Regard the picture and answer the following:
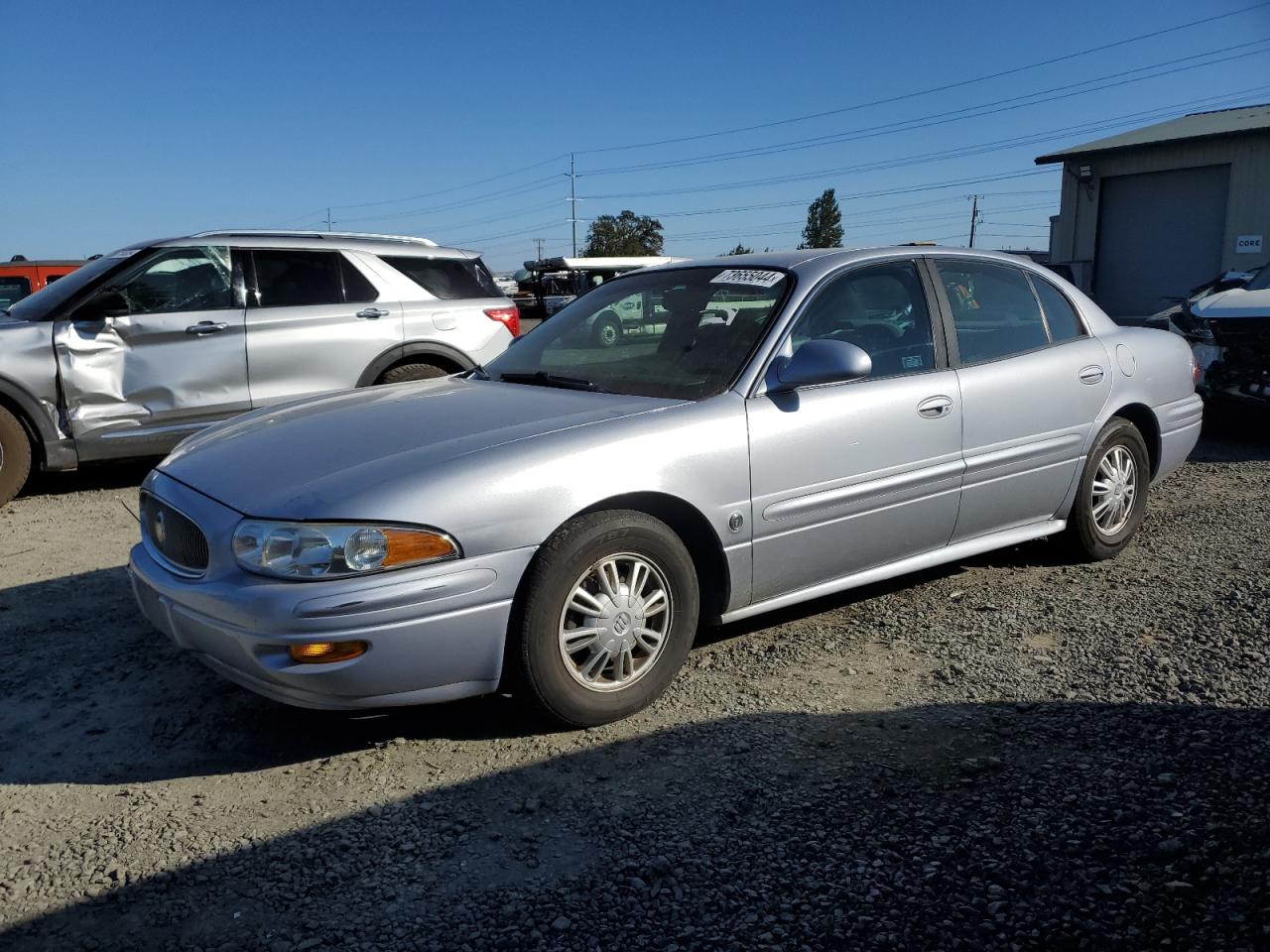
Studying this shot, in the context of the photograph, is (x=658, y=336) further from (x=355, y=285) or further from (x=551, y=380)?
(x=355, y=285)

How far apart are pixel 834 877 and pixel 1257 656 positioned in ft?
7.26

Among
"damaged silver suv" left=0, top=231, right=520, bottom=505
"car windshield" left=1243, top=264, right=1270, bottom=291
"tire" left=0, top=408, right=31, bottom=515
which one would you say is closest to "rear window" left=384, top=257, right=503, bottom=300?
"damaged silver suv" left=0, top=231, right=520, bottom=505

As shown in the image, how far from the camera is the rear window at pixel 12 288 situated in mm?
14406

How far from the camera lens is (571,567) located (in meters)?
3.18

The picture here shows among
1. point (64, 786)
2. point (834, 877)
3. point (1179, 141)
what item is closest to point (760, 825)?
point (834, 877)

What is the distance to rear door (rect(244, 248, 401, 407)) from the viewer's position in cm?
714

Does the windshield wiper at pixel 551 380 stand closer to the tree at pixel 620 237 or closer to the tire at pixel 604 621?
the tire at pixel 604 621

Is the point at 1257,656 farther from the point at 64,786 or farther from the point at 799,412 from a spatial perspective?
the point at 64,786

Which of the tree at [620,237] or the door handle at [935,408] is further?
the tree at [620,237]

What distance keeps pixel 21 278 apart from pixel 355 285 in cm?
956

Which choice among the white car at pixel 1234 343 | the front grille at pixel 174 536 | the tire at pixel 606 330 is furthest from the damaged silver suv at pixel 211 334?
the white car at pixel 1234 343

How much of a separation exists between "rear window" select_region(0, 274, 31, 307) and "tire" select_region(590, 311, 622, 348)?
12.9 meters

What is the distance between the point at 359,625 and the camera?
2912 mm

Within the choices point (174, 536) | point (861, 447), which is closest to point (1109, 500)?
point (861, 447)
